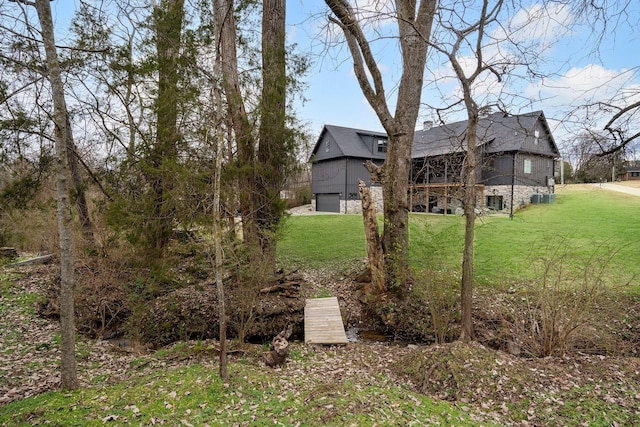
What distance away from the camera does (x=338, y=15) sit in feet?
19.2

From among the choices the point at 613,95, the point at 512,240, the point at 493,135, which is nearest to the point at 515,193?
the point at 493,135

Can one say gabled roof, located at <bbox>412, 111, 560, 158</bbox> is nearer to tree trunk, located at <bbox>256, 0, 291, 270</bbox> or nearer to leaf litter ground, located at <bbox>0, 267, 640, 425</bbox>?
tree trunk, located at <bbox>256, 0, 291, 270</bbox>

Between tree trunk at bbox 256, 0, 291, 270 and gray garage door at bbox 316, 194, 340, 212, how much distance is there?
16411mm

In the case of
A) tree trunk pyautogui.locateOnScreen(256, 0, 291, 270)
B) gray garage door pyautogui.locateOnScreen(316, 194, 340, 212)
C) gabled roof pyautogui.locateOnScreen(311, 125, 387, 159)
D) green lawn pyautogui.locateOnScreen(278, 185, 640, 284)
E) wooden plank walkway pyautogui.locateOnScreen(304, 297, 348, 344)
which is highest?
gabled roof pyautogui.locateOnScreen(311, 125, 387, 159)

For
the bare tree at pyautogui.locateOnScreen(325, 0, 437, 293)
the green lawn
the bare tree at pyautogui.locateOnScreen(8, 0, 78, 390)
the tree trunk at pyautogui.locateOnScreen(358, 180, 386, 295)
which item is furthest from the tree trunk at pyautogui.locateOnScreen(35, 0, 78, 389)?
the tree trunk at pyautogui.locateOnScreen(358, 180, 386, 295)

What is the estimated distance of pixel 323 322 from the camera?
5.90m

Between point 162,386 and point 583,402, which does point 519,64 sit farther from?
point 162,386

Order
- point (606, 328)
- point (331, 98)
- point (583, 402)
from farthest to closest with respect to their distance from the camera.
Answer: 1. point (331, 98)
2. point (606, 328)
3. point (583, 402)

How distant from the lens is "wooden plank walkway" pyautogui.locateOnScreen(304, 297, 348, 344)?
214 inches

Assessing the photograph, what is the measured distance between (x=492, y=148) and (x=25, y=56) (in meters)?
18.3

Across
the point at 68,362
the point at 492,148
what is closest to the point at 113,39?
the point at 68,362

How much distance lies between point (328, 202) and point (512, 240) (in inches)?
559

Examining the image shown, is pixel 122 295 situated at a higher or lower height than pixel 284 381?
higher

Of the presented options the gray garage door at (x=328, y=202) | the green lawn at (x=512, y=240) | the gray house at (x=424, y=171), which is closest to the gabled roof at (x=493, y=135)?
the gray house at (x=424, y=171)
